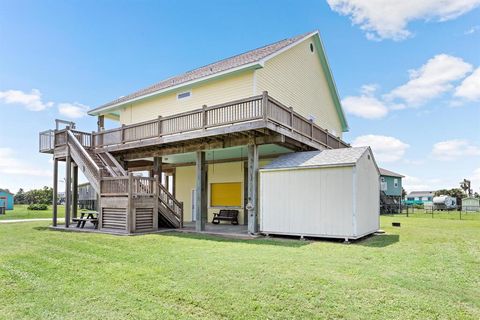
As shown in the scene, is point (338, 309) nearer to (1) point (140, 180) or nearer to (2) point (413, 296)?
(2) point (413, 296)

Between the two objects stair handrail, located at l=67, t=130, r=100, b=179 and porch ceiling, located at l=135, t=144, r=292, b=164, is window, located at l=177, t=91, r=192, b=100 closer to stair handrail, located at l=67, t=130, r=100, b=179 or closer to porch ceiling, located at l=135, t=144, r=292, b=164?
porch ceiling, located at l=135, t=144, r=292, b=164

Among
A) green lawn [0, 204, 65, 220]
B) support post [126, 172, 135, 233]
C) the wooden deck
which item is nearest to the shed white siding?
the wooden deck

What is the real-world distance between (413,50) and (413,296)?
12.7 metres

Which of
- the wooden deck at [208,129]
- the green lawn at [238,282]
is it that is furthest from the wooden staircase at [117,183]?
the green lawn at [238,282]

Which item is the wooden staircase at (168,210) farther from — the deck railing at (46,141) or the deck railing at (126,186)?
the deck railing at (46,141)

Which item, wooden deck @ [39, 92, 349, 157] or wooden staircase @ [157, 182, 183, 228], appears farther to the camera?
wooden staircase @ [157, 182, 183, 228]

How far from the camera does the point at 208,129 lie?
11.3 m

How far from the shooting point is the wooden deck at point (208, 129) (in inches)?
402

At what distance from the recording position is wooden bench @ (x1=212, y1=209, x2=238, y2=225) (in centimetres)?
→ 1565

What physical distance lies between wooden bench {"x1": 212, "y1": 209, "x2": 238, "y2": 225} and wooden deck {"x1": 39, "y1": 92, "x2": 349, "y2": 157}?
4.97 meters

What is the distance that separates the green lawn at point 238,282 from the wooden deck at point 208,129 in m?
3.98

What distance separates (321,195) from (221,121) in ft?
13.6

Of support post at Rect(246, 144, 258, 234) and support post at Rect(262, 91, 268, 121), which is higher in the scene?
support post at Rect(262, 91, 268, 121)

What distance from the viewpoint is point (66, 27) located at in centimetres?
1424
